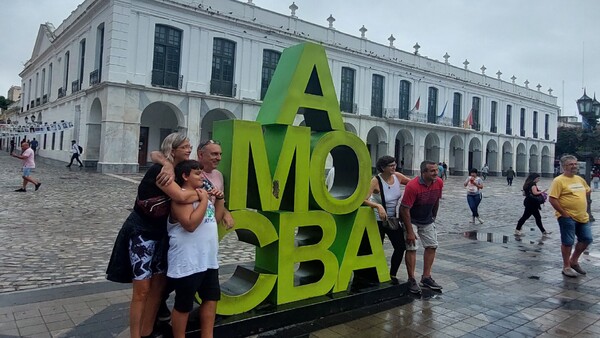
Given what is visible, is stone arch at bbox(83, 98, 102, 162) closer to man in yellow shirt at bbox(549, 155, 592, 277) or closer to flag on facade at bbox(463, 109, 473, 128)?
man in yellow shirt at bbox(549, 155, 592, 277)

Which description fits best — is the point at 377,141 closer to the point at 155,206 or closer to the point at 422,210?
the point at 422,210

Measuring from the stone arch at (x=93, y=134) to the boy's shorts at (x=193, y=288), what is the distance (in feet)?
73.5

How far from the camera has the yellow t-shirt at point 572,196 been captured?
5922 mm

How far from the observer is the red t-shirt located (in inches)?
194

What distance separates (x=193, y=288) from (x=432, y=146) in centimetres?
3527

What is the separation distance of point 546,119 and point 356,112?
95.1 ft

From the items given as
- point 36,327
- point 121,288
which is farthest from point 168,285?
point 121,288

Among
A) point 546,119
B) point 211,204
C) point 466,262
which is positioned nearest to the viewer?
point 211,204

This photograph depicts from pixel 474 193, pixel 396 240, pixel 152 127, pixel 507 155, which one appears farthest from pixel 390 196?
pixel 507 155

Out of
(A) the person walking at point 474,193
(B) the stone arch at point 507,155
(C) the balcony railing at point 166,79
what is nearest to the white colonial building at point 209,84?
(C) the balcony railing at point 166,79

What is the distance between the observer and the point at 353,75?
29859mm

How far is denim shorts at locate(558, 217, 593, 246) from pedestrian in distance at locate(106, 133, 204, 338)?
17.4ft

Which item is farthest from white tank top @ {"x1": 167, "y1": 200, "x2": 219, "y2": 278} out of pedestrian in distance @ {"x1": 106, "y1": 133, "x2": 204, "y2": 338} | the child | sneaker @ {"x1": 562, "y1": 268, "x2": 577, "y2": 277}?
sneaker @ {"x1": 562, "y1": 268, "x2": 577, "y2": 277}

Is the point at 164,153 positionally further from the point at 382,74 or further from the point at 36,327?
the point at 382,74
